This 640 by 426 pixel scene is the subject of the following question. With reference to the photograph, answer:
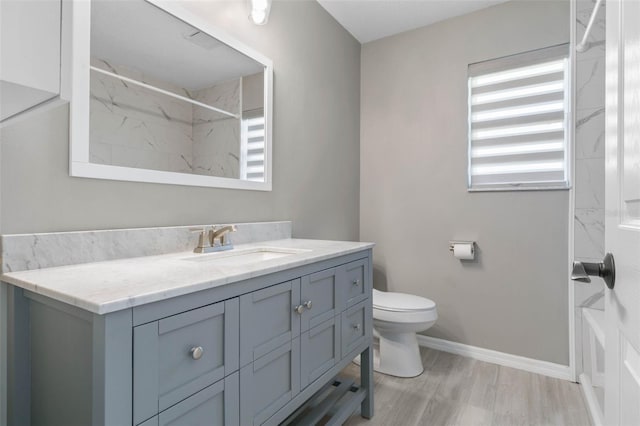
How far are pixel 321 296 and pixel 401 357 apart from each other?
1.11 m

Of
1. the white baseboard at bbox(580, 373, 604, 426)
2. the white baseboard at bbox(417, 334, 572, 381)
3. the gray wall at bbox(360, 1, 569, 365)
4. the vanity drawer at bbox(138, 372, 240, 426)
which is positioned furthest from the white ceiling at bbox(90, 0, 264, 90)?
the white baseboard at bbox(580, 373, 604, 426)

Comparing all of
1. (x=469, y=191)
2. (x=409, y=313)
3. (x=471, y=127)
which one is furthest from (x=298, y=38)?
(x=409, y=313)

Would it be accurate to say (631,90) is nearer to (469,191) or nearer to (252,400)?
(252,400)

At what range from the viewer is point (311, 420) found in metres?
1.42

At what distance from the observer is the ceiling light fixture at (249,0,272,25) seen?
5.52 feet

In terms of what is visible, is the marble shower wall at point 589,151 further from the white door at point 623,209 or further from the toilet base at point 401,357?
the white door at point 623,209

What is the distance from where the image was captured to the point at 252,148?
71.1 inches

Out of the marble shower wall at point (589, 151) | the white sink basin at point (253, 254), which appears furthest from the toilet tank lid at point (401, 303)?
the marble shower wall at point (589, 151)

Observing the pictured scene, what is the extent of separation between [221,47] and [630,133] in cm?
160

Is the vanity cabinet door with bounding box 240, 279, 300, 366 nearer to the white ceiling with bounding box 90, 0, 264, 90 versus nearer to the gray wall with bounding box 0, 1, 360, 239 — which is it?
the gray wall with bounding box 0, 1, 360, 239

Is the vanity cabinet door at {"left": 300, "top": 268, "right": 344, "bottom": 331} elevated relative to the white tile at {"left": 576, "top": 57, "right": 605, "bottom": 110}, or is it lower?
lower

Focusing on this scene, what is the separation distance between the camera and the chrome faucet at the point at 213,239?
1.44 metres

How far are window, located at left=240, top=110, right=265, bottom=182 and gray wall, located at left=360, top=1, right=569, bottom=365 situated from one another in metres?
1.20

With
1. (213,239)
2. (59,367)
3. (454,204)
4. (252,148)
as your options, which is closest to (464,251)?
(454,204)
